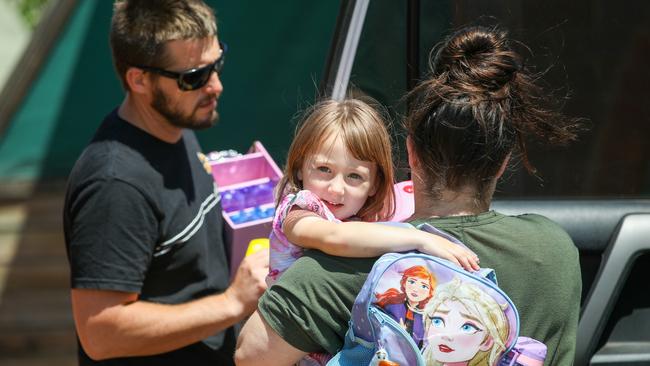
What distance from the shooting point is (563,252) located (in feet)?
6.38

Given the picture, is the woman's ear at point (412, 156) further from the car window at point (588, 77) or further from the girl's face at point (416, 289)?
the car window at point (588, 77)

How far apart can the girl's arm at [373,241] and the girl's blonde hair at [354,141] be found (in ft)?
0.77

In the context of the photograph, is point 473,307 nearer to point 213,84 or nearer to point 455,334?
point 455,334

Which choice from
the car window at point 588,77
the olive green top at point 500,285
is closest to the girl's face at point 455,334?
the olive green top at point 500,285

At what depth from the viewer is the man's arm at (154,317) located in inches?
107

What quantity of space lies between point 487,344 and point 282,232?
549 millimetres

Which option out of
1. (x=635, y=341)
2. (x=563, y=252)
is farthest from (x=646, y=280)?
(x=563, y=252)

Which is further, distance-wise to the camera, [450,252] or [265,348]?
[265,348]

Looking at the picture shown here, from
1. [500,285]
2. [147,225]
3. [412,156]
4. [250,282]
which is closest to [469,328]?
[500,285]

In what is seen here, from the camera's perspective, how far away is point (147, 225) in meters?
2.74

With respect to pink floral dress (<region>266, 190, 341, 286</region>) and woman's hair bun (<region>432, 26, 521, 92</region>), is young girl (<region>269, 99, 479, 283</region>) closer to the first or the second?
pink floral dress (<region>266, 190, 341, 286</region>)

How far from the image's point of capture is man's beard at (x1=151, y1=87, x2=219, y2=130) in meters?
2.96

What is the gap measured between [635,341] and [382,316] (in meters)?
0.79

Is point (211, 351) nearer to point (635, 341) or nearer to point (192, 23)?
point (192, 23)
